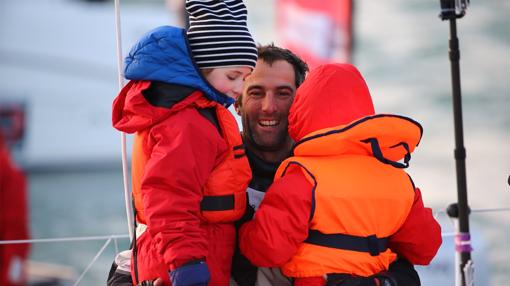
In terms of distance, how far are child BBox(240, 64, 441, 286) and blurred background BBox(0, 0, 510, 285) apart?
8.66m

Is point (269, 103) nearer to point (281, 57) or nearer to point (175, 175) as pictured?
point (281, 57)

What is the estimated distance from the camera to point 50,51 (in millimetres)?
11750

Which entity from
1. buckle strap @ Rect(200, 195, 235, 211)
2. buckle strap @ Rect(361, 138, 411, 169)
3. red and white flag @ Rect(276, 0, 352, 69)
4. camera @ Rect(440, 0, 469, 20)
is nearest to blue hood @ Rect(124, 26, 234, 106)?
buckle strap @ Rect(200, 195, 235, 211)

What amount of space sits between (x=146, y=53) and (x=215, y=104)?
0.14 meters

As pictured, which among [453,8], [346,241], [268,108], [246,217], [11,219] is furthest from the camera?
[11,219]

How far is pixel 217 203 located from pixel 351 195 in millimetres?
218

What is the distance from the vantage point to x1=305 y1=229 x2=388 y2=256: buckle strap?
144 cm

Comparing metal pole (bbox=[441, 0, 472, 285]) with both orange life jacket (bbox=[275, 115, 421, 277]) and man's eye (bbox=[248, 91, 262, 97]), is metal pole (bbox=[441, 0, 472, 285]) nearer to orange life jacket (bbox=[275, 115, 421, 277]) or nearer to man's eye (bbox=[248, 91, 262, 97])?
man's eye (bbox=[248, 91, 262, 97])

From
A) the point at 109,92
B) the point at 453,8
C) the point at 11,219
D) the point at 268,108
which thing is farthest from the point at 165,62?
the point at 109,92

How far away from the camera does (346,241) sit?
1.45m

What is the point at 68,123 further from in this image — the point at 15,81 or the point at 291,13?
the point at 291,13

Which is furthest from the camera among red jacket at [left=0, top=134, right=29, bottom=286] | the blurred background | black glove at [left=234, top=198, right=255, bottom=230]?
the blurred background

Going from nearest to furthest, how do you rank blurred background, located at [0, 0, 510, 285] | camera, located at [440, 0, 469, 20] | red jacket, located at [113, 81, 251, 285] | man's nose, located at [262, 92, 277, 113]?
red jacket, located at [113, 81, 251, 285] < man's nose, located at [262, 92, 277, 113] < camera, located at [440, 0, 469, 20] < blurred background, located at [0, 0, 510, 285]

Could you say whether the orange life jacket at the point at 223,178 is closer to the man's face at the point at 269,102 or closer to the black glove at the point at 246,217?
the black glove at the point at 246,217
